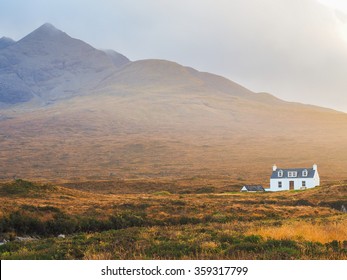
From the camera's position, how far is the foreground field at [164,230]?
1562 cm

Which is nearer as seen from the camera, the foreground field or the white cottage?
the foreground field

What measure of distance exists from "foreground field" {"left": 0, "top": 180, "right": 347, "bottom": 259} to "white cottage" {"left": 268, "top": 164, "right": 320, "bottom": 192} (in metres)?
24.9

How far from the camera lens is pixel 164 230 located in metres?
24.3

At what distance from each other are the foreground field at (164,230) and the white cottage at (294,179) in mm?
24916

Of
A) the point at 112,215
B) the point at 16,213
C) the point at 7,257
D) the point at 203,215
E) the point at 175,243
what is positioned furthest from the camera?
the point at 203,215

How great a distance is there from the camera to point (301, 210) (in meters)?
40.6

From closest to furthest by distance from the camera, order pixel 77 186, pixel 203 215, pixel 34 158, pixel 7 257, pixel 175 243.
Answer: pixel 7 257 < pixel 175 243 < pixel 203 215 < pixel 77 186 < pixel 34 158

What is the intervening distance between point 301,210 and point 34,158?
5822 inches

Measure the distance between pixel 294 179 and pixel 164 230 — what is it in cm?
6383

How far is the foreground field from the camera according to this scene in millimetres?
15625

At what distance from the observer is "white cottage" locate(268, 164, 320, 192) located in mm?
83312

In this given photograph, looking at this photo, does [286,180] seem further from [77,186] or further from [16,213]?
[16,213]

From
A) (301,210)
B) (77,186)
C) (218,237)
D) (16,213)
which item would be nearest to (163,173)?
(77,186)

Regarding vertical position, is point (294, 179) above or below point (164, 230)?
below
